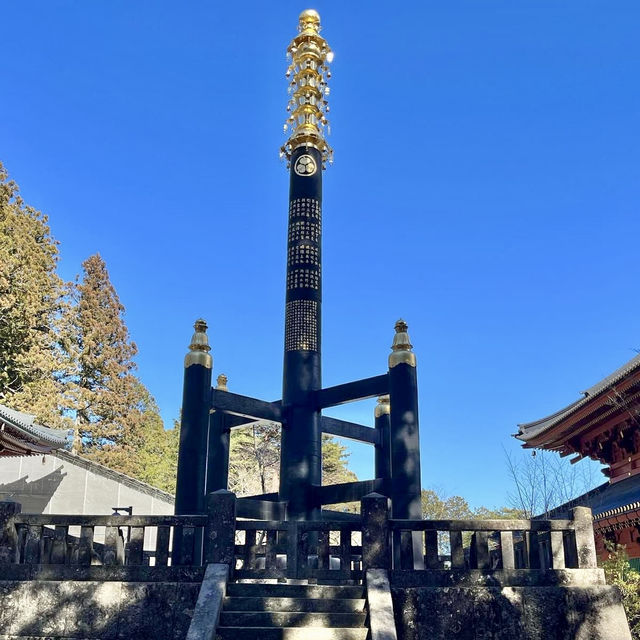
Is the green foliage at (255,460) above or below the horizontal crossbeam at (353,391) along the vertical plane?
above

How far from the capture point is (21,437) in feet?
60.8

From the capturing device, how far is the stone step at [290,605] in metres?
9.77

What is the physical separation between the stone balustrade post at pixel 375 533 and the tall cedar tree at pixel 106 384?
90.9 feet

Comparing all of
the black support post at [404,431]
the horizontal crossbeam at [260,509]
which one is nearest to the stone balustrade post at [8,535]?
the horizontal crossbeam at [260,509]

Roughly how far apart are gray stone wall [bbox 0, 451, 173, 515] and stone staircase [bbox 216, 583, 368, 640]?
1936cm

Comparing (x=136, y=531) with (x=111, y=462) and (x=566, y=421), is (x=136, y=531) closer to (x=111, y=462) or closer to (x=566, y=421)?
(x=566, y=421)

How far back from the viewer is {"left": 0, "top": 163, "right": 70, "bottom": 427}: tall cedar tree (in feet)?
104

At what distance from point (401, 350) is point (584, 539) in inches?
266

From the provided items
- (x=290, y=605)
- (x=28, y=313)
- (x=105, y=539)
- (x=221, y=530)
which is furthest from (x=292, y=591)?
(x=28, y=313)

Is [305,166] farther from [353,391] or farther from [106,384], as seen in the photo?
[106,384]

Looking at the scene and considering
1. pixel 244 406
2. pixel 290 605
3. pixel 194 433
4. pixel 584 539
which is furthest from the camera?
Answer: pixel 244 406

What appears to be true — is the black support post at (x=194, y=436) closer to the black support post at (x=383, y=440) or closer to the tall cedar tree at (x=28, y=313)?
the black support post at (x=383, y=440)

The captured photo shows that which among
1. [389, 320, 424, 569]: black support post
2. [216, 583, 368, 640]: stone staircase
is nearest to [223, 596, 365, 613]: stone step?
[216, 583, 368, 640]: stone staircase

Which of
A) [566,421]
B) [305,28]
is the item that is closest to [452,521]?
→ [566,421]
